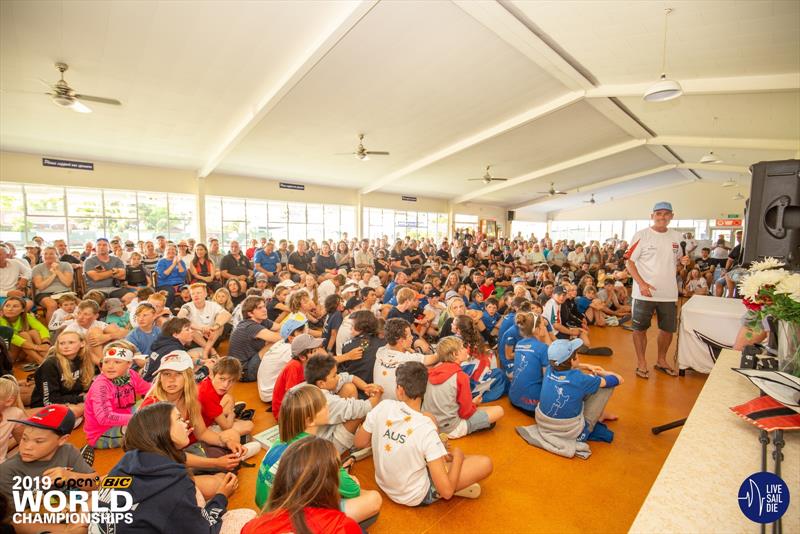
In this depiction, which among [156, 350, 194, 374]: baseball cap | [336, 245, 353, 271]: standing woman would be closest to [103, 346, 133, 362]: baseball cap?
[156, 350, 194, 374]: baseball cap

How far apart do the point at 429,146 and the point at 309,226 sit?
6413 millimetres

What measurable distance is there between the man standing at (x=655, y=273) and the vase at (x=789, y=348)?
252 centimetres

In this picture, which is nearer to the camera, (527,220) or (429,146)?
(429,146)

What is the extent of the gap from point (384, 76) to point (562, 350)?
567 centimetres

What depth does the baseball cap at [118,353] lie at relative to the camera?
258 cm

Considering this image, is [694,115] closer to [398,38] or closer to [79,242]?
[398,38]

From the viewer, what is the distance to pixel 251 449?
2.75 meters

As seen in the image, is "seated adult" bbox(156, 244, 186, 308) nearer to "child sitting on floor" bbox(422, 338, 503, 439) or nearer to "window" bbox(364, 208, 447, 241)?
"child sitting on floor" bbox(422, 338, 503, 439)

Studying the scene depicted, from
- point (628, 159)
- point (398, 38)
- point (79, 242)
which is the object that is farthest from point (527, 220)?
point (79, 242)

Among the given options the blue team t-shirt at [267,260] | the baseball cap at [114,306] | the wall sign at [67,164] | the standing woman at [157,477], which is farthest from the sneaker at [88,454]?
the wall sign at [67,164]

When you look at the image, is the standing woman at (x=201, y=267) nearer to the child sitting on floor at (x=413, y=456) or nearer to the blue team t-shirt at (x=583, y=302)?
the child sitting on floor at (x=413, y=456)

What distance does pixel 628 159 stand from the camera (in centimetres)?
1444

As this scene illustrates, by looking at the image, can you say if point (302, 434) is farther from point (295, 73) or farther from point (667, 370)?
point (295, 73)

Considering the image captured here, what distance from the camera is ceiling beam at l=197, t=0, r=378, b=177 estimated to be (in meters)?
4.62
